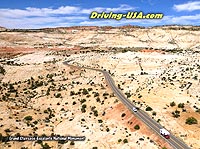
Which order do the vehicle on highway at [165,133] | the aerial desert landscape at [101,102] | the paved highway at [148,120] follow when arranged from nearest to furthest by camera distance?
the paved highway at [148,120] → the vehicle on highway at [165,133] → the aerial desert landscape at [101,102]

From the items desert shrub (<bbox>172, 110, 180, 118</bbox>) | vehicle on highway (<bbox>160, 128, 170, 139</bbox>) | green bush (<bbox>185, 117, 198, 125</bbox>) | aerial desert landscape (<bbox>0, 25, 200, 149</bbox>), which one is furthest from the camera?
desert shrub (<bbox>172, 110, 180, 118</bbox>)

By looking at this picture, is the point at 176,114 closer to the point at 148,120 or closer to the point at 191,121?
the point at 191,121

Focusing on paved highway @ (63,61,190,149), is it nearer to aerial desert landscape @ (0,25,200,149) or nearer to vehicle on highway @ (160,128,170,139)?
vehicle on highway @ (160,128,170,139)

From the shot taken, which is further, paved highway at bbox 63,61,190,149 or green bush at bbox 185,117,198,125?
green bush at bbox 185,117,198,125

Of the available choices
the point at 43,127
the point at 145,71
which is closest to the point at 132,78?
the point at 145,71

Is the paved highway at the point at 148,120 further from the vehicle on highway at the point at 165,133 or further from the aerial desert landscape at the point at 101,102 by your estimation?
the aerial desert landscape at the point at 101,102

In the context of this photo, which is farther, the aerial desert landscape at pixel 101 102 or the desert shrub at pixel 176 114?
the desert shrub at pixel 176 114

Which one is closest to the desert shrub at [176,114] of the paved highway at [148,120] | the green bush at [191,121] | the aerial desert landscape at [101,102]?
the aerial desert landscape at [101,102]

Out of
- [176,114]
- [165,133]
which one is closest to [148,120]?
[176,114]

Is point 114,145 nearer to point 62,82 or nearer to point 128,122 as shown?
point 128,122

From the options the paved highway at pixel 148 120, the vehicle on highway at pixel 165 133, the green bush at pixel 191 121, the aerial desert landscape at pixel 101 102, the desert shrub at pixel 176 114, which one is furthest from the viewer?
the desert shrub at pixel 176 114

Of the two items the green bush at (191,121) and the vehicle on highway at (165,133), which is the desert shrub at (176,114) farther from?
the vehicle on highway at (165,133)

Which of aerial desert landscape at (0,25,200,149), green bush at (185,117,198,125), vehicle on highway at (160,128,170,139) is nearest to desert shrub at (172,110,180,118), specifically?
aerial desert landscape at (0,25,200,149)
